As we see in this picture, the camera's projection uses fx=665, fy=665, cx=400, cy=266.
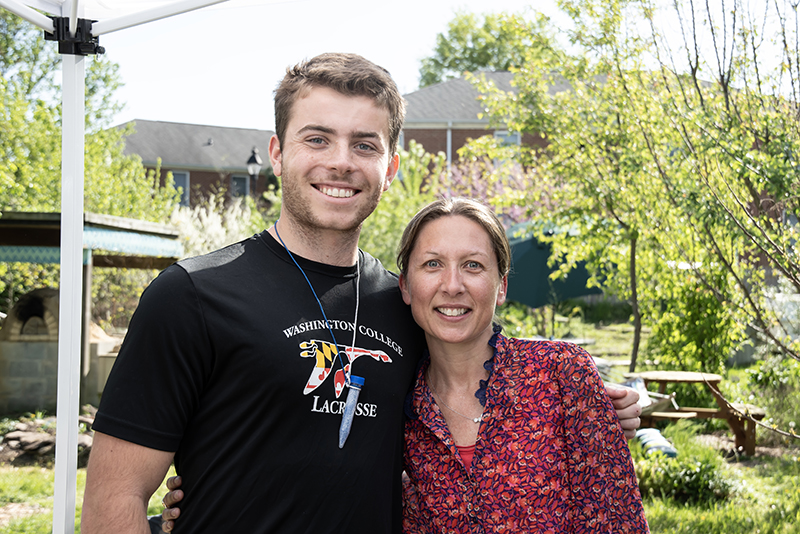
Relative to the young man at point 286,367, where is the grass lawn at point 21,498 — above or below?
below

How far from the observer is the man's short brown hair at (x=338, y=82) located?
2.02 metres

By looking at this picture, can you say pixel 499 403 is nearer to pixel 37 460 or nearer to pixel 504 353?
pixel 504 353

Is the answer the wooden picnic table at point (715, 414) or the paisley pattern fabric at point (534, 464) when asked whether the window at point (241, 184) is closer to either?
the wooden picnic table at point (715, 414)

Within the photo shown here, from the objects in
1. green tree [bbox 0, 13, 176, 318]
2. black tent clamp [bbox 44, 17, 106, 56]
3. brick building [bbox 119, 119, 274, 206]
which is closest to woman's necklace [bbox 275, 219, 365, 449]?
black tent clamp [bbox 44, 17, 106, 56]

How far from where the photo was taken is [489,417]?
208 centimetres

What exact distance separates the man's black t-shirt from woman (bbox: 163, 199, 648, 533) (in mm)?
193

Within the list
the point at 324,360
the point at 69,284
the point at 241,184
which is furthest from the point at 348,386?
the point at 241,184

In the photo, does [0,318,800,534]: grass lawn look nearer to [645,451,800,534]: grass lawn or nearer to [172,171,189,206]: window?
[645,451,800,534]: grass lawn

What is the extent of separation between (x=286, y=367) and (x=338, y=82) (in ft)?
2.85

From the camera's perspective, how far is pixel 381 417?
1.94 meters

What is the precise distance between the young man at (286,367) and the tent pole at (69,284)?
897mm

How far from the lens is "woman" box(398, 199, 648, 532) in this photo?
6.48ft

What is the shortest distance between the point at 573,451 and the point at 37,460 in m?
3.35

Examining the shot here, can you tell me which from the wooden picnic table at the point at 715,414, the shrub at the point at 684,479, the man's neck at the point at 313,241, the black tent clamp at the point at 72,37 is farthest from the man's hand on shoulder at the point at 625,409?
the wooden picnic table at the point at 715,414
